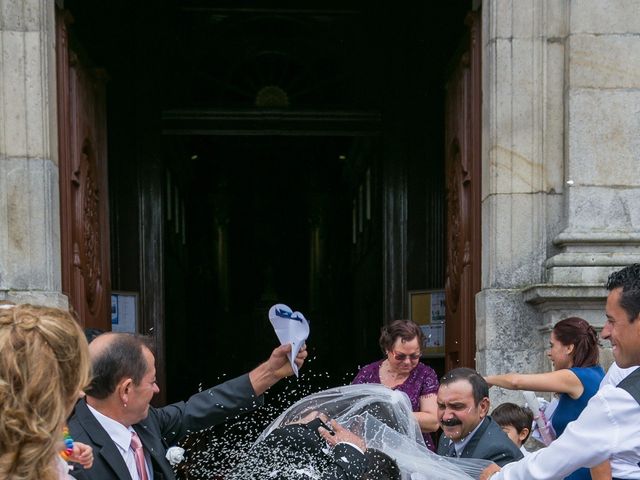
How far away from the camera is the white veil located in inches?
120

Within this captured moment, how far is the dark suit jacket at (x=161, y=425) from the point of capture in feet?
8.19

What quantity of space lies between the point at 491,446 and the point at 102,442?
162cm

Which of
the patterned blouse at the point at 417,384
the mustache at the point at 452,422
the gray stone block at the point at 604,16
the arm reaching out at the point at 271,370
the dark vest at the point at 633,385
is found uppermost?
the gray stone block at the point at 604,16

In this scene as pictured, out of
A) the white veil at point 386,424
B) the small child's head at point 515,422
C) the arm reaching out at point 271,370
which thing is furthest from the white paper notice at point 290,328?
the small child's head at point 515,422

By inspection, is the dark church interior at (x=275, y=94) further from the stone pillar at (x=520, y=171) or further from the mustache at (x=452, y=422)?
the mustache at (x=452, y=422)

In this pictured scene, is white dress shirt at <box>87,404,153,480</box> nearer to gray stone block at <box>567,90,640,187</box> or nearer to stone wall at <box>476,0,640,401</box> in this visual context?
stone wall at <box>476,0,640,401</box>

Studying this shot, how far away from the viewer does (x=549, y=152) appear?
5.98 metres

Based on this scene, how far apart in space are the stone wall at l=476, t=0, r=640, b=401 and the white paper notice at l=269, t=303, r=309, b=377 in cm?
290

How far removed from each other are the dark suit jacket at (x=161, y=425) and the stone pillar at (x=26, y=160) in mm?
2667

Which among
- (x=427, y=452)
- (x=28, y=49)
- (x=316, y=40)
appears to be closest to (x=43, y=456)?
(x=427, y=452)

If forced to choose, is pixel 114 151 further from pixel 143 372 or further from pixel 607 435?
pixel 607 435

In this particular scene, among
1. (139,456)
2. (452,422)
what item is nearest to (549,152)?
(452,422)

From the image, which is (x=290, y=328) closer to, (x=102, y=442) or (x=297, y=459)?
(x=297, y=459)

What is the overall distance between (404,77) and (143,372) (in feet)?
24.2
